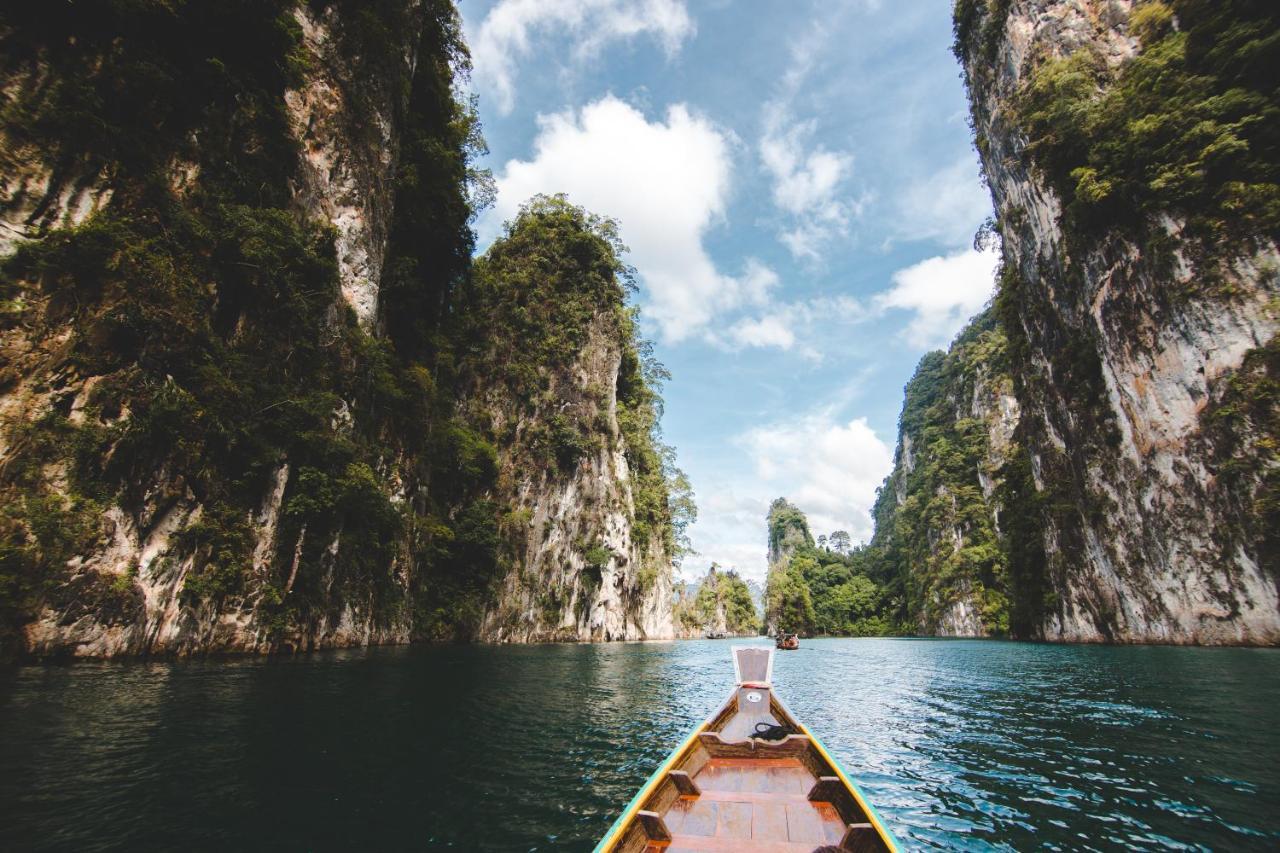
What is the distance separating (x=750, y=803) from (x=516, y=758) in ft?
15.1

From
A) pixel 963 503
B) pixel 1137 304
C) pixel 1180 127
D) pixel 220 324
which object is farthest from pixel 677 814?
pixel 963 503

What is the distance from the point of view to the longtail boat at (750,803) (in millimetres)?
4211

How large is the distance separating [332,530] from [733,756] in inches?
791

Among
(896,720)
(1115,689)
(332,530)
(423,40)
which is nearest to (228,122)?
(332,530)

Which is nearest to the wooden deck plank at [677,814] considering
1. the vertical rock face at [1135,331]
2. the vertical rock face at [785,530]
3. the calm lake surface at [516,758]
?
the calm lake surface at [516,758]

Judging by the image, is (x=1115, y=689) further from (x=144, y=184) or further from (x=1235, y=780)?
(x=144, y=184)

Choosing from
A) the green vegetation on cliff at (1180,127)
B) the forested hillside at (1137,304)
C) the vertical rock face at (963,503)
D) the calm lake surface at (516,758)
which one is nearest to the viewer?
the calm lake surface at (516,758)

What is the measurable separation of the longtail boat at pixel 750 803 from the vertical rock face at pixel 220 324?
50.3 ft

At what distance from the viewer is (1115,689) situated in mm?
14602

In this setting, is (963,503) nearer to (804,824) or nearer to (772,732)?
(772,732)

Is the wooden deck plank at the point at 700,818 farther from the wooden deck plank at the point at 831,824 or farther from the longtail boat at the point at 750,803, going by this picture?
the wooden deck plank at the point at 831,824

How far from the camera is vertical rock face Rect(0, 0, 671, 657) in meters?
13.3

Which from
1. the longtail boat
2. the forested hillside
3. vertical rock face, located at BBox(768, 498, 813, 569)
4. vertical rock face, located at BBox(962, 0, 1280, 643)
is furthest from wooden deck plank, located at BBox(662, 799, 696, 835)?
vertical rock face, located at BBox(768, 498, 813, 569)

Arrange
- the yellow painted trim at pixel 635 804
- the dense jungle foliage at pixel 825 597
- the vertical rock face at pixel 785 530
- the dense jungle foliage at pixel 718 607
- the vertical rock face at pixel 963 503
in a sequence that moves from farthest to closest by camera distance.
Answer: the vertical rock face at pixel 785 530 → the dense jungle foliage at pixel 825 597 → the dense jungle foliage at pixel 718 607 → the vertical rock face at pixel 963 503 → the yellow painted trim at pixel 635 804
